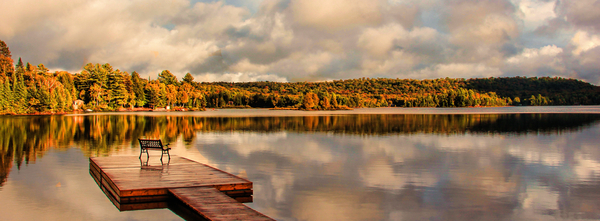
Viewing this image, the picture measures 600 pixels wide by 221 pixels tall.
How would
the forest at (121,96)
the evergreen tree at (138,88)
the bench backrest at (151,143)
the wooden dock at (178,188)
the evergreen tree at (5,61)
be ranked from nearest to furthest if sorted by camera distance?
1. the wooden dock at (178,188)
2. the bench backrest at (151,143)
3. the forest at (121,96)
4. the evergreen tree at (5,61)
5. the evergreen tree at (138,88)

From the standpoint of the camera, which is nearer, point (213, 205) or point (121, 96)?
point (213, 205)

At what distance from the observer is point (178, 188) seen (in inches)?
387

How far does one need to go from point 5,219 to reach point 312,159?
11990mm

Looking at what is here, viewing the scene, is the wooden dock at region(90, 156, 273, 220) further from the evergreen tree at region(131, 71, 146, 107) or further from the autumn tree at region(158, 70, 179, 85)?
the autumn tree at region(158, 70, 179, 85)

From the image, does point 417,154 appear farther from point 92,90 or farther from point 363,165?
point 92,90

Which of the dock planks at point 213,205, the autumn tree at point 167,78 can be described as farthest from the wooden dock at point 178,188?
the autumn tree at point 167,78

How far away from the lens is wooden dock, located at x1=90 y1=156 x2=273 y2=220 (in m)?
8.11

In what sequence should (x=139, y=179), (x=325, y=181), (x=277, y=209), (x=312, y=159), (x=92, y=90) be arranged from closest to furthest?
1. (x=277, y=209)
2. (x=139, y=179)
3. (x=325, y=181)
4. (x=312, y=159)
5. (x=92, y=90)

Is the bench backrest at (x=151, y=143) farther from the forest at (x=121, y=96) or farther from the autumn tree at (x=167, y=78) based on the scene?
the autumn tree at (x=167, y=78)

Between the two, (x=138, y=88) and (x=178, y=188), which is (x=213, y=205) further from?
(x=138, y=88)

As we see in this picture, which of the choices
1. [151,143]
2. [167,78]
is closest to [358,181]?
[151,143]

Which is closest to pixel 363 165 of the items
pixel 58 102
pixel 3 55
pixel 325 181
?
pixel 325 181

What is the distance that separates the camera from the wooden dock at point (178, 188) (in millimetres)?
8109

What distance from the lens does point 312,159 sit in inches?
719
